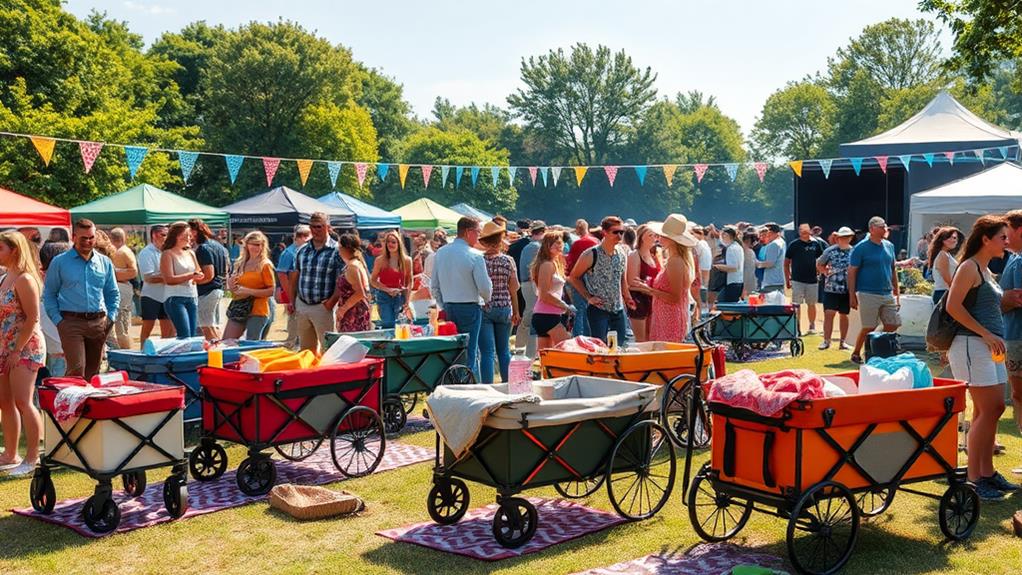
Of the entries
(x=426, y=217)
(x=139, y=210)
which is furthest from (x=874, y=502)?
(x=426, y=217)

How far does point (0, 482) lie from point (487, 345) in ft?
14.4

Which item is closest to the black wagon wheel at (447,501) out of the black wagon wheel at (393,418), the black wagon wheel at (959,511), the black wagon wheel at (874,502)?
the black wagon wheel at (874,502)

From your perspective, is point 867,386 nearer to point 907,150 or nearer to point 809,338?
point 809,338

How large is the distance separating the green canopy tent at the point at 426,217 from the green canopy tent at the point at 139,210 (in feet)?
32.4

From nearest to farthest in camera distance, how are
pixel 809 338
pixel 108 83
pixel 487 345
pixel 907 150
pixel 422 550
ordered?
pixel 422 550 → pixel 487 345 → pixel 809 338 → pixel 907 150 → pixel 108 83

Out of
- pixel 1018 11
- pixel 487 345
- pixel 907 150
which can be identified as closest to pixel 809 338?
pixel 1018 11

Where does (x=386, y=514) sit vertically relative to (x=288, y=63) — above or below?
below

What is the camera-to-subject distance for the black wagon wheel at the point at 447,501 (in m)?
6.39

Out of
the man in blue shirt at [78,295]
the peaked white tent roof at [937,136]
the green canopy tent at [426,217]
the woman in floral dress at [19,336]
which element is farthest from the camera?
the peaked white tent roof at [937,136]

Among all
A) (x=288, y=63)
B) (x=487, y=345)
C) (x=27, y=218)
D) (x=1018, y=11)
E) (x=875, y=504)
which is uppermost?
(x=288, y=63)

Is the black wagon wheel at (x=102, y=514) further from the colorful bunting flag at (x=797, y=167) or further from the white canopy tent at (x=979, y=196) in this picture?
the colorful bunting flag at (x=797, y=167)

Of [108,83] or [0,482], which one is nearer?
[0,482]

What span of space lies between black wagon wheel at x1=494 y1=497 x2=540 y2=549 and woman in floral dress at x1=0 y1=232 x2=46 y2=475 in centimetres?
371

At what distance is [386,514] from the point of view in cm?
683
